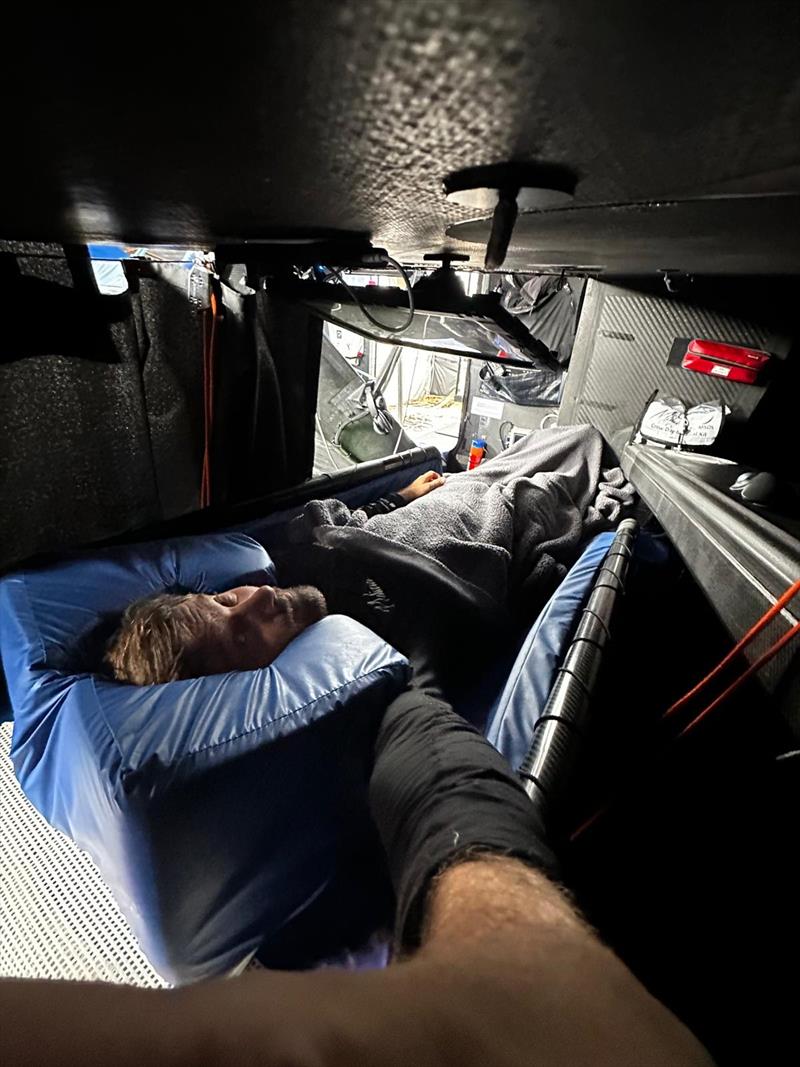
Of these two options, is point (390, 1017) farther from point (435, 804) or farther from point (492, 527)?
point (492, 527)

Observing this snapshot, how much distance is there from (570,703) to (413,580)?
50cm

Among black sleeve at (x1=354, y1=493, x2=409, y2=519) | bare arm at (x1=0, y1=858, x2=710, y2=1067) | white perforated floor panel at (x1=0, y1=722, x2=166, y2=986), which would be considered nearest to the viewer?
bare arm at (x1=0, y1=858, x2=710, y2=1067)

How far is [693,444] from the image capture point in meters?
1.64

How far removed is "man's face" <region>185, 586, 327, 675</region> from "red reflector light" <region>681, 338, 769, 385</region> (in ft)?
5.30

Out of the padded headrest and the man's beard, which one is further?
the man's beard

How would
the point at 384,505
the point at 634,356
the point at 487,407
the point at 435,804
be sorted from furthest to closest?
1. the point at 487,407
2. the point at 634,356
3. the point at 384,505
4. the point at 435,804

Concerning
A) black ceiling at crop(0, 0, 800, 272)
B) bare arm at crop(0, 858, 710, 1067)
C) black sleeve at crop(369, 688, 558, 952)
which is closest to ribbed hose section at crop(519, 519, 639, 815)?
black sleeve at crop(369, 688, 558, 952)

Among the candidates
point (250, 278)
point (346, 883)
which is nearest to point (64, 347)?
point (250, 278)

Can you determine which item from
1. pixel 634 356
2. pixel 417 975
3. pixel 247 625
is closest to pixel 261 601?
pixel 247 625

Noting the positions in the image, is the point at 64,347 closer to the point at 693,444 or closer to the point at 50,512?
the point at 50,512

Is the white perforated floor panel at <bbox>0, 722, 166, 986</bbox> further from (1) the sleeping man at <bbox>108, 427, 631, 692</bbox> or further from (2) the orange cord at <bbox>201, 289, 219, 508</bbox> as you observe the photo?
(2) the orange cord at <bbox>201, 289, 219, 508</bbox>

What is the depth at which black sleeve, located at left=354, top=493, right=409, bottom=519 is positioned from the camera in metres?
1.75

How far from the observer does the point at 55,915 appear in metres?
0.91

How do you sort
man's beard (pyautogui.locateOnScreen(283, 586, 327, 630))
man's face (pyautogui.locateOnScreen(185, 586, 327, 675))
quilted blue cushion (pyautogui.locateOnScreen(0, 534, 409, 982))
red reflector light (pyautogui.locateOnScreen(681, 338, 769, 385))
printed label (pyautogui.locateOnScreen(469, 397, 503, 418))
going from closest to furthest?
quilted blue cushion (pyautogui.locateOnScreen(0, 534, 409, 982)) → man's face (pyautogui.locateOnScreen(185, 586, 327, 675)) → man's beard (pyautogui.locateOnScreen(283, 586, 327, 630)) → red reflector light (pyautogui.locateOnScreen(681, 338, 769, 385)) → printed label (pyautogui.locateOnScreen(469, 397, 503, 418))
